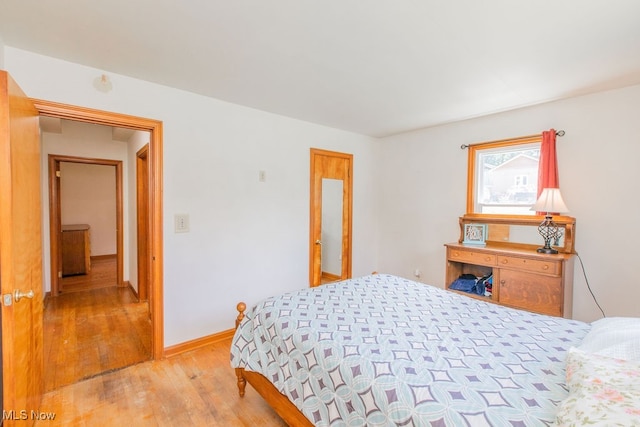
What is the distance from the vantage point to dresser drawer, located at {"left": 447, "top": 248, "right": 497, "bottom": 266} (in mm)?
2941

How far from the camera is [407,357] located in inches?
51.5

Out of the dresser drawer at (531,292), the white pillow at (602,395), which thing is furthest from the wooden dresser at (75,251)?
the white pillow at (602,395)

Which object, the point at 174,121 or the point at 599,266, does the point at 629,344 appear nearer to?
the point at 599,266

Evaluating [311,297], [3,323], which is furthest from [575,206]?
[3,323]

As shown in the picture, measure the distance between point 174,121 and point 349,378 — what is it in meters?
2.49

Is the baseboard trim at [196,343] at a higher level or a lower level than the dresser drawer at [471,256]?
lower

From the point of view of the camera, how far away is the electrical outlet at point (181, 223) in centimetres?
267

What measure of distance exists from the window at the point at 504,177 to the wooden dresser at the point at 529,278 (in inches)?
20.5

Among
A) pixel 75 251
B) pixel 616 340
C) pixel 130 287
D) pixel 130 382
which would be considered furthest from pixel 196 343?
pixel 75 251

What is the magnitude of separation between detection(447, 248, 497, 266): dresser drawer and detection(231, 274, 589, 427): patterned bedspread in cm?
104

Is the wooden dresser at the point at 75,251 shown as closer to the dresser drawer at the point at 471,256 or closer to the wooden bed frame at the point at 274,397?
the wooden bed frame at the point at 274,397

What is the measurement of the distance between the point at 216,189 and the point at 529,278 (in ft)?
9.98

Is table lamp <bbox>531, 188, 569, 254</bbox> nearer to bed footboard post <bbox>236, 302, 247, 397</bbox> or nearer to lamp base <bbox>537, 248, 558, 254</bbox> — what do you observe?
lamp base <bbox>537, 248, 558, 254</bbox>

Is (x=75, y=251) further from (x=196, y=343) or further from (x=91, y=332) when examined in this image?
(x=196, y=343)
